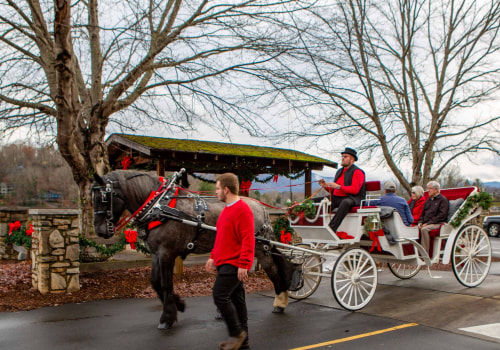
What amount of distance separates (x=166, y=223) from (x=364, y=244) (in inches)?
145

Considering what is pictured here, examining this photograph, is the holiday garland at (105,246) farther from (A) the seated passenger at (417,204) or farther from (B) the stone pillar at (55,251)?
(A) the seated passenger at (417,204)

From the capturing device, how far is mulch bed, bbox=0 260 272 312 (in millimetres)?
7094

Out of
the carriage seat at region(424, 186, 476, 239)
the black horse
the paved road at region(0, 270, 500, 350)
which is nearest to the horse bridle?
the black horse

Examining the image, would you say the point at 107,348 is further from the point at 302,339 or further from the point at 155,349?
the point at 302,339

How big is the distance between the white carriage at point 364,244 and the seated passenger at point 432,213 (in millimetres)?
121

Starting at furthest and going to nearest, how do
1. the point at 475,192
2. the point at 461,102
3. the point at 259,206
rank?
the point at 461,102
the point at 475,192
the point at 259,206

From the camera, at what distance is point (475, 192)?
7.64m

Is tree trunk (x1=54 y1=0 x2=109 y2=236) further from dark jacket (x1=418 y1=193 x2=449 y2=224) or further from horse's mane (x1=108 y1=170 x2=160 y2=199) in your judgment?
dark jacket (x1=418 y1=193 x2=449 y2=224)

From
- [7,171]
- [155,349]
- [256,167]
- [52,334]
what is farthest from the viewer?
[7,171]

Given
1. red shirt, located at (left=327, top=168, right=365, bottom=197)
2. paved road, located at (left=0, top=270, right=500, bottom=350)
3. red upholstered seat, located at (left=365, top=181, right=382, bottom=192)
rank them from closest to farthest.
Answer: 1. paved road, located at (left=0, top=270, right=500, bottom=350)
2. red shirt, located at (left=327, top=168, right=365, bottom=197)
3. red upholstered seat, located at (left=365, top=181, right=382, bottom=192)

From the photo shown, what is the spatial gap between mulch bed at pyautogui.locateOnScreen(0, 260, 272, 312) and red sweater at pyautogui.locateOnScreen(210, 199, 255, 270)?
3767 millimetres

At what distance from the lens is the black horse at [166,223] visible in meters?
5.57

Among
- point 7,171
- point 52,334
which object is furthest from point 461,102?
point 7,171

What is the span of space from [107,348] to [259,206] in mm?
Answer: 2867
